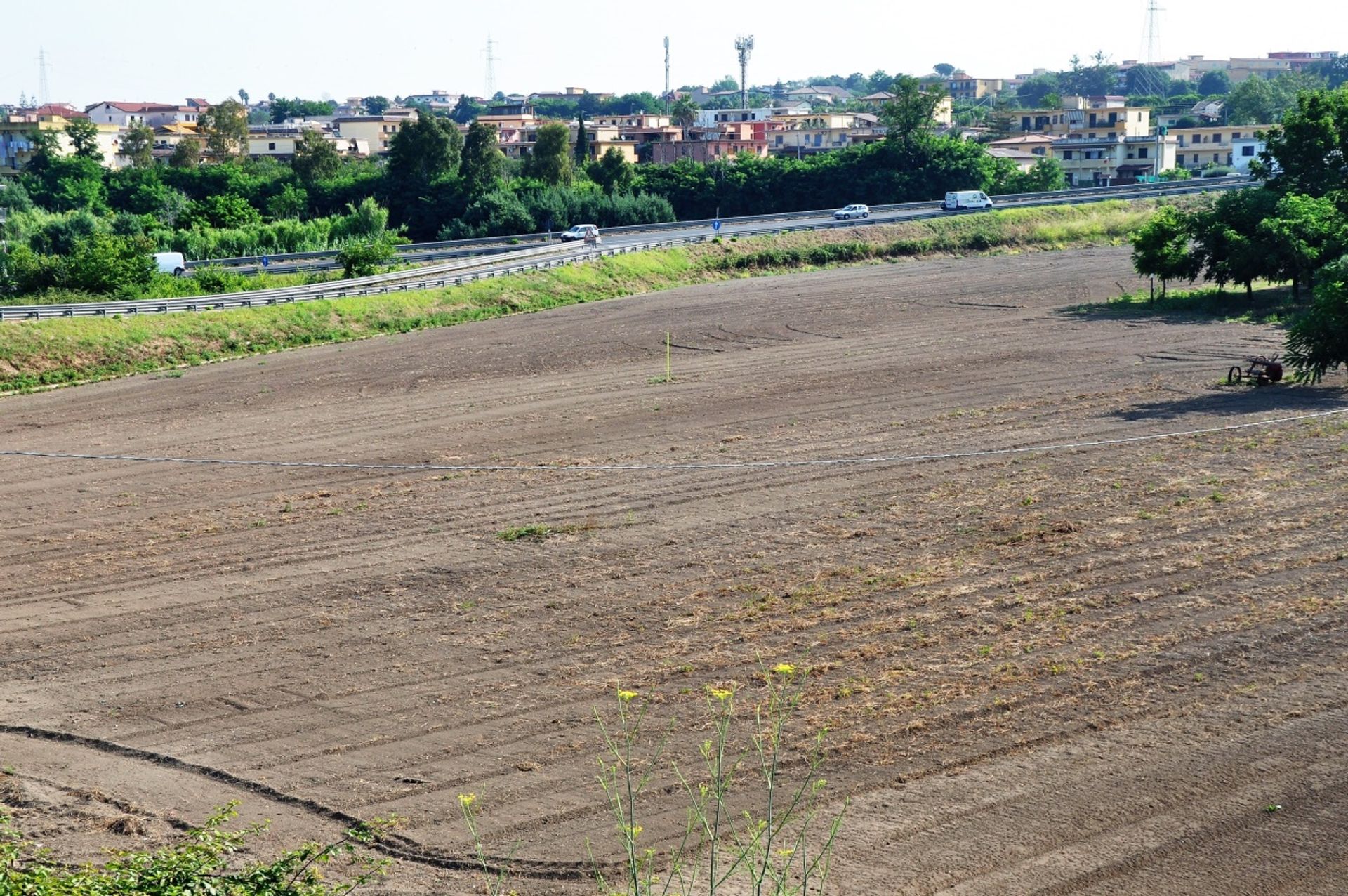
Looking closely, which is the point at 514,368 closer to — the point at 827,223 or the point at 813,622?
the point at 813,622

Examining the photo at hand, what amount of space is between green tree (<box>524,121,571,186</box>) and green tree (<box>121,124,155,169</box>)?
34.4m

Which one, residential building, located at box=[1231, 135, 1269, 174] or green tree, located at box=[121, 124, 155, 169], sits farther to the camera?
residential building, located at box=[1231, 135, 1269, 174]

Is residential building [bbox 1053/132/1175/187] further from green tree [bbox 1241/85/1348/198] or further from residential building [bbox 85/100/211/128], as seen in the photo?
residential building [bbox 85/100/211/128]

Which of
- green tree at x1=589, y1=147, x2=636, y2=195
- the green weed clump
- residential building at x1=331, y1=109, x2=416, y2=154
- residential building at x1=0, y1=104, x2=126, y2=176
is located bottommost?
the green weed clump

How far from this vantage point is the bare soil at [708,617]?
11688 millimetres

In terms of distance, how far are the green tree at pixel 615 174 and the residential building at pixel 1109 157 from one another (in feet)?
131

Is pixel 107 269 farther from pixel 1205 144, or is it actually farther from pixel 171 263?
pixel 1205 144

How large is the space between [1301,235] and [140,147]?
291ft

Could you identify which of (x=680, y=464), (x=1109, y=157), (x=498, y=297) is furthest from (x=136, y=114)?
(x=680, y=464)

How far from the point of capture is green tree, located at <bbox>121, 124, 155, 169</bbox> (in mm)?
101500

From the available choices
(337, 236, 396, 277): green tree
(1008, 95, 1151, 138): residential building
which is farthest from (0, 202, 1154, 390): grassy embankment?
(1008, 95, 1151, 138): residential building

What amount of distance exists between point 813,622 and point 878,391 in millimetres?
15473

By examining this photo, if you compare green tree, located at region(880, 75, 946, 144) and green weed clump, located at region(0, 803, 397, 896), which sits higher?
green tree, located at region(880, 75, 946, 144)

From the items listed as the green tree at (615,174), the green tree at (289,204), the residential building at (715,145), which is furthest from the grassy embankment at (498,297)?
the residential building at (715,145)
